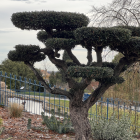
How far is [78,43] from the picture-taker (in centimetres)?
418

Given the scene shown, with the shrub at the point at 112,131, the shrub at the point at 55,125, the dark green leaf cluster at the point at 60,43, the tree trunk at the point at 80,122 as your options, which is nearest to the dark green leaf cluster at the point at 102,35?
the dark green leaf cluster at the point at 60,43

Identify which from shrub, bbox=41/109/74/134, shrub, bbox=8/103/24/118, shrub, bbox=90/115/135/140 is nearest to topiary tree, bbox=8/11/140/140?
shrub, bbox=90/115/135/140

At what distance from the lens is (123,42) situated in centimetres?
392

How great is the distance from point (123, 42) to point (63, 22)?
1317 mm

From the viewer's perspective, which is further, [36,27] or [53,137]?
[53,137]

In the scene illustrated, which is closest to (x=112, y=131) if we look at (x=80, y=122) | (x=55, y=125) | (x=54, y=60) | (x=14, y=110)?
(x=80, y=122)

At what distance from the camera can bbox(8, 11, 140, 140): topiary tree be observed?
3.80 meters

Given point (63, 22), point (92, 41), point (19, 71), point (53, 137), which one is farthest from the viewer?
point (19, 71)

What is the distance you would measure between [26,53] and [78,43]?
4.21 ft

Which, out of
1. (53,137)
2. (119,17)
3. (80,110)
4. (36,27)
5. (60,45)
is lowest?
(53,137)

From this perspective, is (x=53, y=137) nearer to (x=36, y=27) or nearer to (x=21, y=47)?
(x=21, y=47)

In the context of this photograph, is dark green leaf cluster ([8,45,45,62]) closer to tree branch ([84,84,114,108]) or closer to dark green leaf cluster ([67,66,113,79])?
dark green leaf cluster ([67,66,113,79])

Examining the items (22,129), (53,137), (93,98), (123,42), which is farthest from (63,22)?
(22,129)

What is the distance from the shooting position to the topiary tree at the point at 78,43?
380 cm
